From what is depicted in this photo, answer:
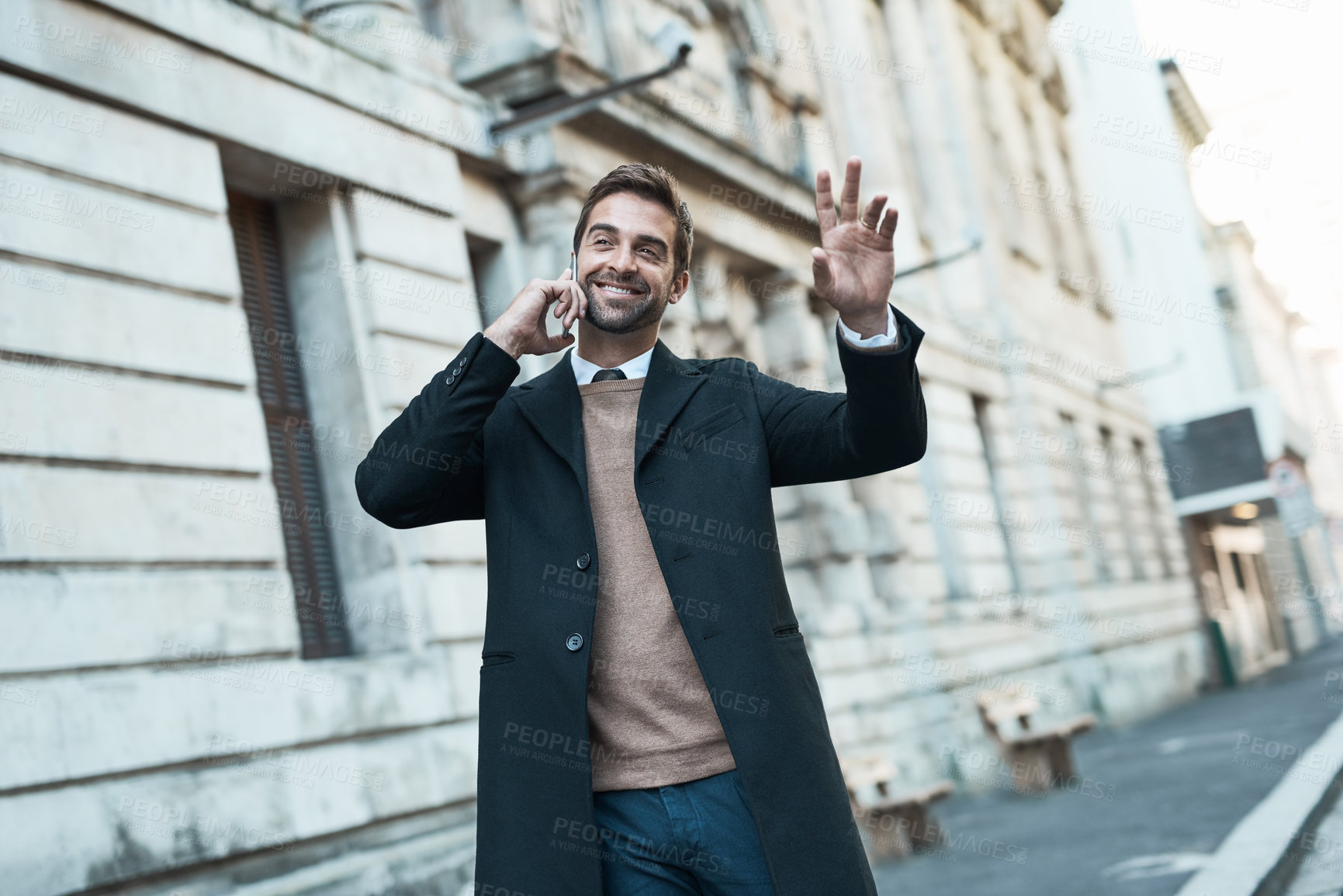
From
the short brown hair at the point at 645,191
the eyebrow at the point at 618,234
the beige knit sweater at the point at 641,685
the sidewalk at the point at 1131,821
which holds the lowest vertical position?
the sidewalk at the point at 1131,821

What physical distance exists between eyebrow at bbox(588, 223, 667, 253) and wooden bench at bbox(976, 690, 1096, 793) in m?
9.50

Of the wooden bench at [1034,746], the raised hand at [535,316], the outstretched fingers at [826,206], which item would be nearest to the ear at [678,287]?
the raised hand at [535,316]

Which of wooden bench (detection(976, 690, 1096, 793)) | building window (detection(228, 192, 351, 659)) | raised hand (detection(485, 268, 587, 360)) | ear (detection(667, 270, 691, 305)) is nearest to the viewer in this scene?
raised hand (detection(485, 268, 587, 360))

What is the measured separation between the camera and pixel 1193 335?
35562mm

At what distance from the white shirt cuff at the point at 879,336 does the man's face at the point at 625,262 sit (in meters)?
0.47

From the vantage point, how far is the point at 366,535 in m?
6.90

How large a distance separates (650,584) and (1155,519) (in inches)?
974

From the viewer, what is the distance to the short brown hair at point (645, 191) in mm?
2836

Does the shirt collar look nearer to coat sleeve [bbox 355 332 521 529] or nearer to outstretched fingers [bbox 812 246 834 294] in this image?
coat sleeve [bbox 355 332 521 529]

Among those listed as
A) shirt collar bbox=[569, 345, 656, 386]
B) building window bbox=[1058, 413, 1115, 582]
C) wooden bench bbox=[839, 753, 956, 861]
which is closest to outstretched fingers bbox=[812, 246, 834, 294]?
shirt collar bbox=[569, 345, 656, 386]

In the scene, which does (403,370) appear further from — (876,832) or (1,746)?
(876,832)

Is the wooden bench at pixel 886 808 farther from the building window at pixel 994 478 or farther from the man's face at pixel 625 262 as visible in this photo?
the building window at pixel 994 478

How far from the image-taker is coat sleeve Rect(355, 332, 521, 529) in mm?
2547

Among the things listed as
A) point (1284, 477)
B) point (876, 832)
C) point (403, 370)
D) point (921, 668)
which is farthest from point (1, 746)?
point (1284, 477)
